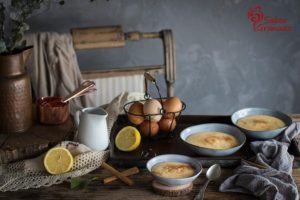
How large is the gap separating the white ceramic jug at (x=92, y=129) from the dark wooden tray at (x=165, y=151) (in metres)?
0.05

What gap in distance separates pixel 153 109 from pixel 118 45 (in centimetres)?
82

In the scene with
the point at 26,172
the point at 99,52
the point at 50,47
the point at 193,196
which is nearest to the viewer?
the point at 193,196

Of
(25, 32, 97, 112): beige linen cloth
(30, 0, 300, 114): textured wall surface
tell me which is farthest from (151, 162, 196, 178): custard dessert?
(30, 0, 300, 114): textured wall surface

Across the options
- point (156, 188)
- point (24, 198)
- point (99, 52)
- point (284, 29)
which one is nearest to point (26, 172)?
point (24, 198)

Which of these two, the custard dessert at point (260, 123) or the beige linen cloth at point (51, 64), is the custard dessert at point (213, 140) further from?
the beige linen cloth at point (51, 64)

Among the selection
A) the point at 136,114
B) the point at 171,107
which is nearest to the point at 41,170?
the point at 136,114

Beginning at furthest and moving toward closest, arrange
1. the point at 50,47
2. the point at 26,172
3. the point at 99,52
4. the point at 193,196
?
→ the point at 99,52, the point at 50,47, the point at 26,172, the point at 193,196

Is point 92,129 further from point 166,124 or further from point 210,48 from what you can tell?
point 210,48

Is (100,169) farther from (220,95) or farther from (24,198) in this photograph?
(220,95)

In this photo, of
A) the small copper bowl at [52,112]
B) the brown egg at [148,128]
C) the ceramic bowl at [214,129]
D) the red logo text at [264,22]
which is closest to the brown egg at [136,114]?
the brown egg at [148,128]

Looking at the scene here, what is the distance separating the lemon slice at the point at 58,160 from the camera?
4.90 feet

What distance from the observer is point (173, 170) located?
1430 millimetres

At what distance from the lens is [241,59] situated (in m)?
2.89

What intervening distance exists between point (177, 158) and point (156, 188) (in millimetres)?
129
